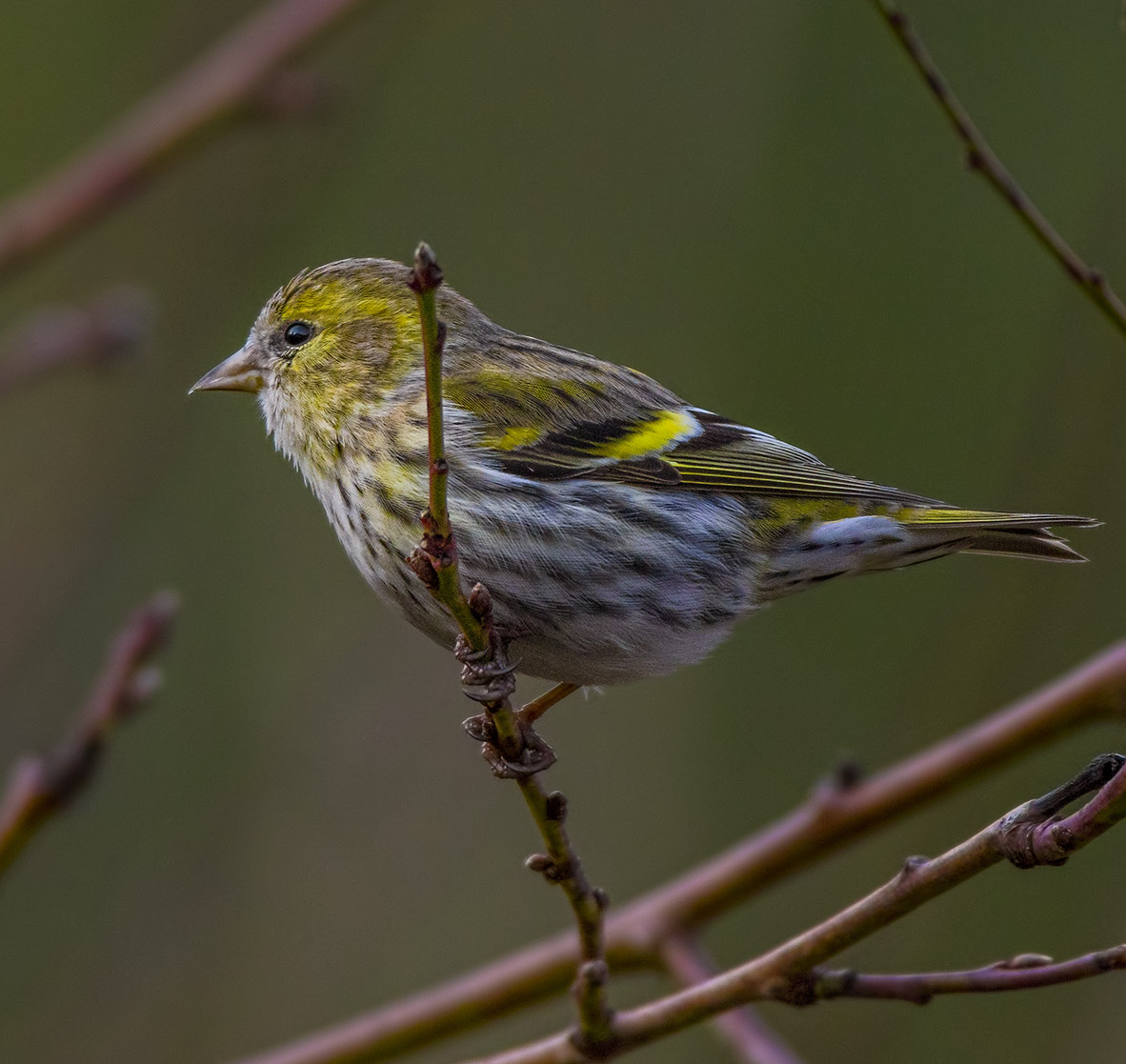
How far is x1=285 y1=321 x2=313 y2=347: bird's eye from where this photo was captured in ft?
14.9

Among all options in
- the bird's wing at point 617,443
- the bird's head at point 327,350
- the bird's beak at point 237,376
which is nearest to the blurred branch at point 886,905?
the bird's wing at point 617,443

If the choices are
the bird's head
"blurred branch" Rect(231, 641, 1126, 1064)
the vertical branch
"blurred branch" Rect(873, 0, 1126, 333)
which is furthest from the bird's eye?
"blurred branch" Rect(873, 0, 1126, 333)

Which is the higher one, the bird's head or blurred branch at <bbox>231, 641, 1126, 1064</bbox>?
the bird's head

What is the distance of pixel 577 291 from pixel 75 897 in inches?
163

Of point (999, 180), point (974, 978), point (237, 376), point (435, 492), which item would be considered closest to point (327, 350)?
point (237, 376)

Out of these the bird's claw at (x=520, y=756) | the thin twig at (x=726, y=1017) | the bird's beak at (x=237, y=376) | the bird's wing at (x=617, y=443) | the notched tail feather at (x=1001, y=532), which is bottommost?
the thin twig at (x=726, y=1017)

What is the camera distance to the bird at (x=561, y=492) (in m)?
3.83

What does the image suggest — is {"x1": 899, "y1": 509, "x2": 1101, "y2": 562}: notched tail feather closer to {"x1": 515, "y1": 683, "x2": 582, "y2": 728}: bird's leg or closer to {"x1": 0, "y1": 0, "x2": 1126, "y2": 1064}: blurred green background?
{"x1": 0, "y1": 0, "x2": 1126, "y2": 1064}: blurred green background

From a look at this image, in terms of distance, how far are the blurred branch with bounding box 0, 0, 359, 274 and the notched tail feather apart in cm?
221

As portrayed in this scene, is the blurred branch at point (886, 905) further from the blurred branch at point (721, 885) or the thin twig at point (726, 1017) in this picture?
the thin twig at point (726, 1017)

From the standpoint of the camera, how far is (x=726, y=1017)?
347 cm

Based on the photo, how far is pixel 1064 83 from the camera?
Result: 7.57 meters

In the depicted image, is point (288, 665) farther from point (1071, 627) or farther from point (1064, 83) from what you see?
point (1064, 83)

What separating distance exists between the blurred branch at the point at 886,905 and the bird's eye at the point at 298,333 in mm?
2322
